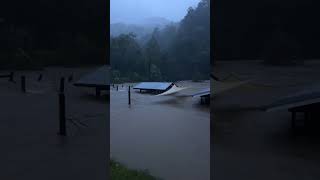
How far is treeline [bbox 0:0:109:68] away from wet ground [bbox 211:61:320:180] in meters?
1.12

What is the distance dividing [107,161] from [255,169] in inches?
51.4

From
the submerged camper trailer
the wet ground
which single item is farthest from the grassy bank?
the submerged camper trailer

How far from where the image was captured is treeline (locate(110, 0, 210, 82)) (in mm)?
6000

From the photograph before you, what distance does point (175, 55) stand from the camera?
738cm

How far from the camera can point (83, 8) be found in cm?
326

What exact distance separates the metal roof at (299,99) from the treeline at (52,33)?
5.07 feet

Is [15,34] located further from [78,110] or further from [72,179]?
[72,179]

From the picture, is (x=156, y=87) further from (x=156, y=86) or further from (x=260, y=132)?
(x=260, y=132)

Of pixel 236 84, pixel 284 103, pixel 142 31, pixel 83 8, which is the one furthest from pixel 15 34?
pixel 142 31

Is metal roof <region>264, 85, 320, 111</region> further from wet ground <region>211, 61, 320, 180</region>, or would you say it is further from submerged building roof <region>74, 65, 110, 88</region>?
submerged building roof <region>74, 65, 110, 88</region>

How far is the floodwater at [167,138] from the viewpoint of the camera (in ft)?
13.0

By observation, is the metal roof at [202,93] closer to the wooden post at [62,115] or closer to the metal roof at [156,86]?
the metal roof at [156,86]

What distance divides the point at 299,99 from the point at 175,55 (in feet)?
14.8

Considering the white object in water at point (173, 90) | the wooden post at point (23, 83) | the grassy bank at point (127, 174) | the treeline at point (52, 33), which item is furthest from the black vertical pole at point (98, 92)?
the white object in water at point (173, 90)
